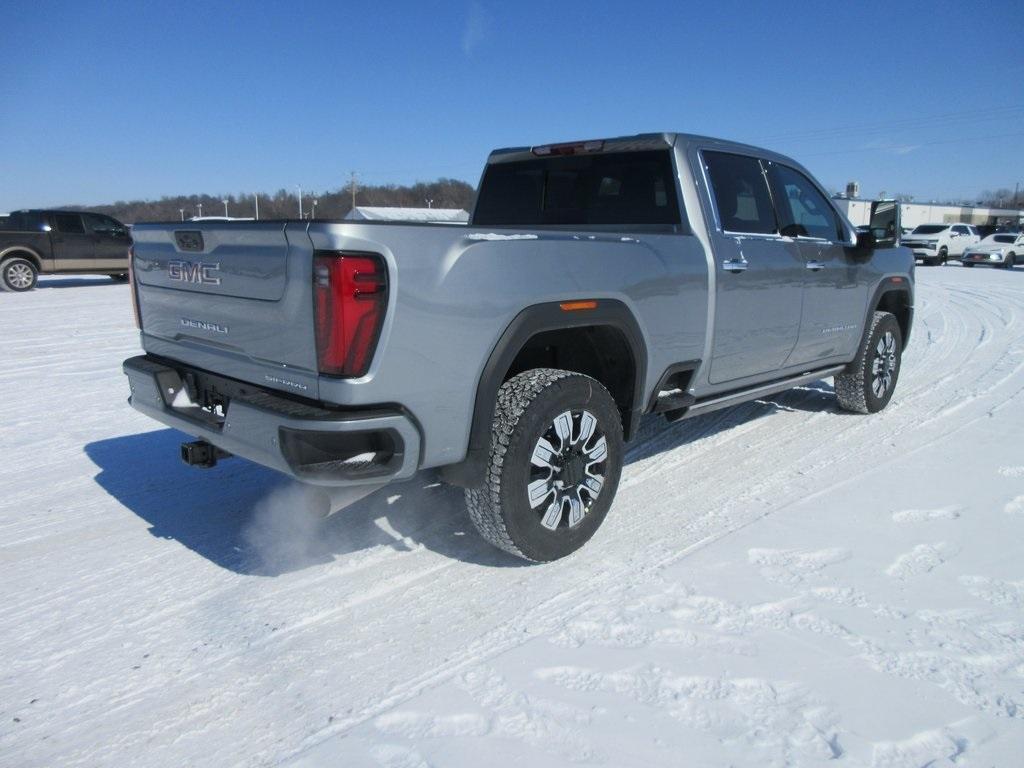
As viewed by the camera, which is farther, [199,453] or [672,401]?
[672,401]

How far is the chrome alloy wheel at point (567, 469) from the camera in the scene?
3.30 meters

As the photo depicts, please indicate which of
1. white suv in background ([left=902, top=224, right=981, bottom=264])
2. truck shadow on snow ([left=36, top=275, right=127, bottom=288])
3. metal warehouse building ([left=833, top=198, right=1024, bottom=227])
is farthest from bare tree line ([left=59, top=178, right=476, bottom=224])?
metal warehouse building ([left=833, top=198, right=1024, bottom=227])

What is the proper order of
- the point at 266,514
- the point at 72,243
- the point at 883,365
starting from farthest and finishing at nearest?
1. the point at 72,243
2. the point at 883,365
3. the point at 266,514

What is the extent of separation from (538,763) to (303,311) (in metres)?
1.65

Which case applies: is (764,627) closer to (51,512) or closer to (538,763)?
(538,763)

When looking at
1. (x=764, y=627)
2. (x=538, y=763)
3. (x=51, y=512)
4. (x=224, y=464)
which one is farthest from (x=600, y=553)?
(x=51, y=512)

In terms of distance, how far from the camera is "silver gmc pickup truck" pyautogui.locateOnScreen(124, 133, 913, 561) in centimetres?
270

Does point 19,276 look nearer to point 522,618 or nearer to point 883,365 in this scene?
point 883,365

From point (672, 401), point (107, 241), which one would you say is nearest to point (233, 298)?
point (672, 401)

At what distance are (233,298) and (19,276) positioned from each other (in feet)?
48.4

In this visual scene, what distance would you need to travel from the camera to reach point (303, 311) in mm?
2707

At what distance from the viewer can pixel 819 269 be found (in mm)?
5031

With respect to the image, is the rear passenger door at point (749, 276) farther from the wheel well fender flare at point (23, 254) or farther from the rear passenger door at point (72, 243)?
the rear passenger door at point (72, 243)

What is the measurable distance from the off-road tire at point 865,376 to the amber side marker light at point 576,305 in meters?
3.30
